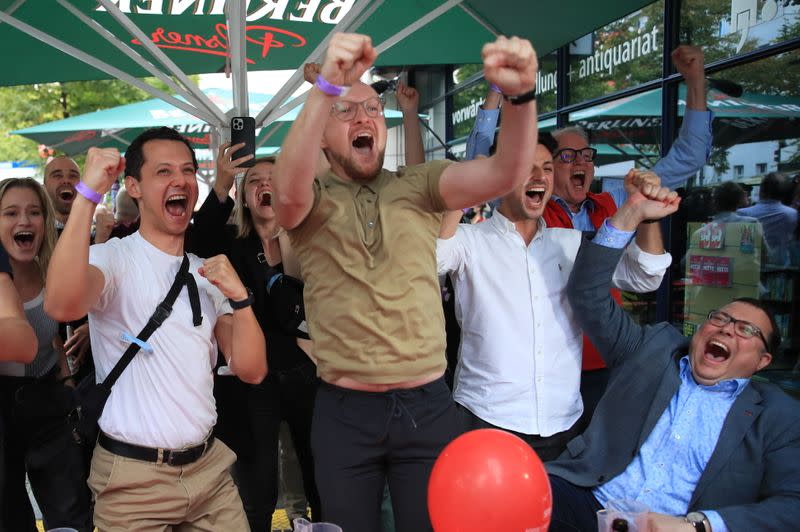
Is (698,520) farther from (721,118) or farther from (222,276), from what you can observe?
(721,118)

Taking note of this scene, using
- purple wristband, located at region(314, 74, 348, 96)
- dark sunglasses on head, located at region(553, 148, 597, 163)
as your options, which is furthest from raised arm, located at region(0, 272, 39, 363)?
dark sunglasses on head, located at region(553, 148, 597, 163)

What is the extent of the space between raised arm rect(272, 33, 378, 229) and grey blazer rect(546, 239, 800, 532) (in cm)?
133

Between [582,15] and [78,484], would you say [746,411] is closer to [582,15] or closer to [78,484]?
[582,15]

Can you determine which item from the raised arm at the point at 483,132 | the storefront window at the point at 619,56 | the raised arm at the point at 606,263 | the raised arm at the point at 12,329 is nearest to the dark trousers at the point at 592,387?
the raised arm at the point at 606,263

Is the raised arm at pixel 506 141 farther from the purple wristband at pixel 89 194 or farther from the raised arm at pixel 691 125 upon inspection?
the raised arm at pixel 691 125

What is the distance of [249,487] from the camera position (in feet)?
11.2

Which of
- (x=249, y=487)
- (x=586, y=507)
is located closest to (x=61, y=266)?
(x=249, y=487)

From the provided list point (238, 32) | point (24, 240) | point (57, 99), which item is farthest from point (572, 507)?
point (57, 99)

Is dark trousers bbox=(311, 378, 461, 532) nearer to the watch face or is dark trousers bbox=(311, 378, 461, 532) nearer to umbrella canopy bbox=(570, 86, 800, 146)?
the watch face

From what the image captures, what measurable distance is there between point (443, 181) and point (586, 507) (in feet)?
4.97

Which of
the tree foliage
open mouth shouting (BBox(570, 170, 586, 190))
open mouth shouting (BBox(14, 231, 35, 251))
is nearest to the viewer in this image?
open mouth shouting (BBox(14, 231, 35, 251))

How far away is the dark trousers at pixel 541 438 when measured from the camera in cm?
278

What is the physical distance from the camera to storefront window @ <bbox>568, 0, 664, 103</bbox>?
19.0 ft

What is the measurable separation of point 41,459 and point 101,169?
160cm
